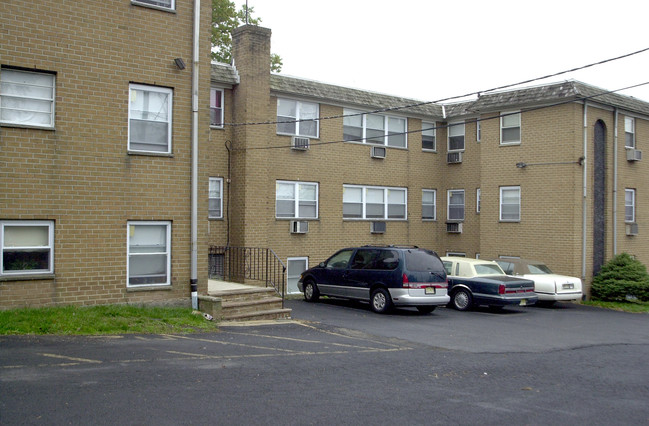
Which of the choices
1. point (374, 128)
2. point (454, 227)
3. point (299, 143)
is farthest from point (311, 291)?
point (454, 227)

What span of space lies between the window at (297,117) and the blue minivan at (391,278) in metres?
6.08

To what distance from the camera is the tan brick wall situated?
Answer: 12.4 meters

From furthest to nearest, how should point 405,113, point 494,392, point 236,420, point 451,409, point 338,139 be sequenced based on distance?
1. point 405,113
2. point 338,139
3. point 494,392
4. point 451,409
5. point 236,420

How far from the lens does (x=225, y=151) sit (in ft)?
71.4

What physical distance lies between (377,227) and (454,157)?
488cm

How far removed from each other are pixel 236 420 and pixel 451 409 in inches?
97.6

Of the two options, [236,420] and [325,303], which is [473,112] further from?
[236,420]

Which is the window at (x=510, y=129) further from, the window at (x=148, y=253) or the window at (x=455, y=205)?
the window at (x=148, y=253)

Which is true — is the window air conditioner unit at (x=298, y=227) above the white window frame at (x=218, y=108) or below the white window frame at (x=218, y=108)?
below

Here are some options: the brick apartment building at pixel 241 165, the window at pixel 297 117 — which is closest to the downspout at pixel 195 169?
the brick apartment building at pixel 241 165

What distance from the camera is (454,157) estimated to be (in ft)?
90.5

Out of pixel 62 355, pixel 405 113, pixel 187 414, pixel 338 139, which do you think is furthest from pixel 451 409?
pixel 405 113

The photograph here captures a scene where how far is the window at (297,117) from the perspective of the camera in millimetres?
22734

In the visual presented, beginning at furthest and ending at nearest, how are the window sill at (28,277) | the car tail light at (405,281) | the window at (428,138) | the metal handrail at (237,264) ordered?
the window at (428,138) < the metal handrail at (237,264) < the car tail light at (405,281) < the window sill at (28,277)
